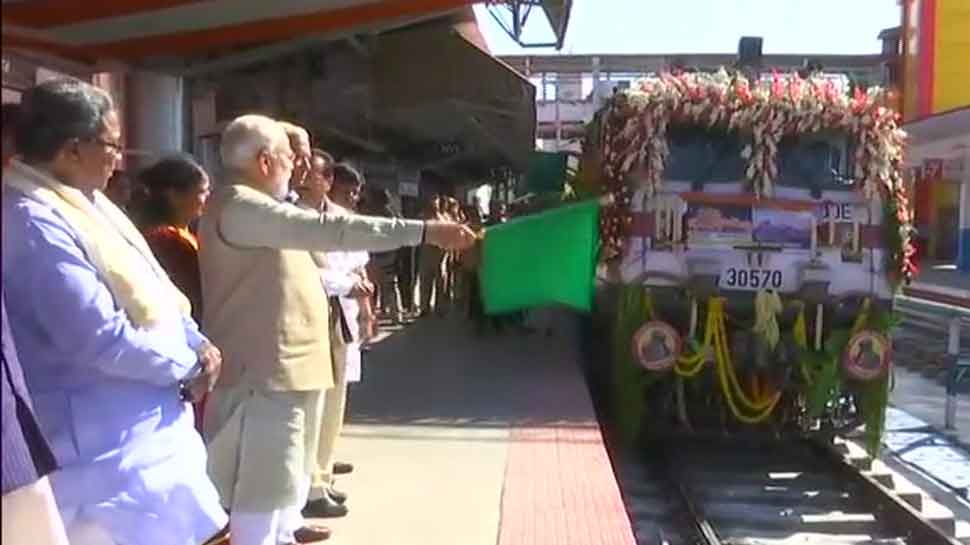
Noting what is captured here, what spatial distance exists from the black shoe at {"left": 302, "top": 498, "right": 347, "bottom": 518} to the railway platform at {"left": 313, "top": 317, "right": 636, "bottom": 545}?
0.14ft

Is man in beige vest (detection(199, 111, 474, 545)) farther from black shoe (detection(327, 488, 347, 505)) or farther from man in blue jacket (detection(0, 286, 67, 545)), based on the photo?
black shoe (detection(327, 488, 347, 505))

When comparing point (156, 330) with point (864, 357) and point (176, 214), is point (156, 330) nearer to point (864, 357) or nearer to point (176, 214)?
point (176, 214)

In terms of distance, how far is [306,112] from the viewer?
1650 cm

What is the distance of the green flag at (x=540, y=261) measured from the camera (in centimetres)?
945

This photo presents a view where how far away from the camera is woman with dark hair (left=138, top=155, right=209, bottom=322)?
485cm

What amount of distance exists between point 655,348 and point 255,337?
5.70 metres

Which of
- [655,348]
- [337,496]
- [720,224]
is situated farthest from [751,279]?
[337,496]

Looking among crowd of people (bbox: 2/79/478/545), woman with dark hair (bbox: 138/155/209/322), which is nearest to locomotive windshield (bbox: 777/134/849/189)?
crowd of people (bbox: 2/79/478/545)

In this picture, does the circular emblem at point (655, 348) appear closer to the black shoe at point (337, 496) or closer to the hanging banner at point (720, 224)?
the hanging banner at point (720, 224)

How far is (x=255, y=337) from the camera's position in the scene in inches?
182

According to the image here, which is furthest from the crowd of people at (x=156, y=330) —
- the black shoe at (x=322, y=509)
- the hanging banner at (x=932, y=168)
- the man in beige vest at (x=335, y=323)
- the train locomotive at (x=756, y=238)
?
the hanging banner at (x=932, y=168)

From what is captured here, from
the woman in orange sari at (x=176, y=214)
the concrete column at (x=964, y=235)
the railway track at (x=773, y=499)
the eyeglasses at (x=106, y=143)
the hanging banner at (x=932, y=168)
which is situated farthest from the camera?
the concrete column at (x=964, y=235)

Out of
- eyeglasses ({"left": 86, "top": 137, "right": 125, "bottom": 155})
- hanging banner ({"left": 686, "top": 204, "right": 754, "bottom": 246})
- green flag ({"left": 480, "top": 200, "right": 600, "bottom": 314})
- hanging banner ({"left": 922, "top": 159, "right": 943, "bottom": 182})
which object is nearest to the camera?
eyeglasses ({"left": 86, "top": 137, "right": 125, "bottom": 155})

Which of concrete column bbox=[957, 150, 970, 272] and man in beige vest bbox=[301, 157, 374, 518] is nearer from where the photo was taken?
man in beige vest bbox=[301, 157, 374, 518]
